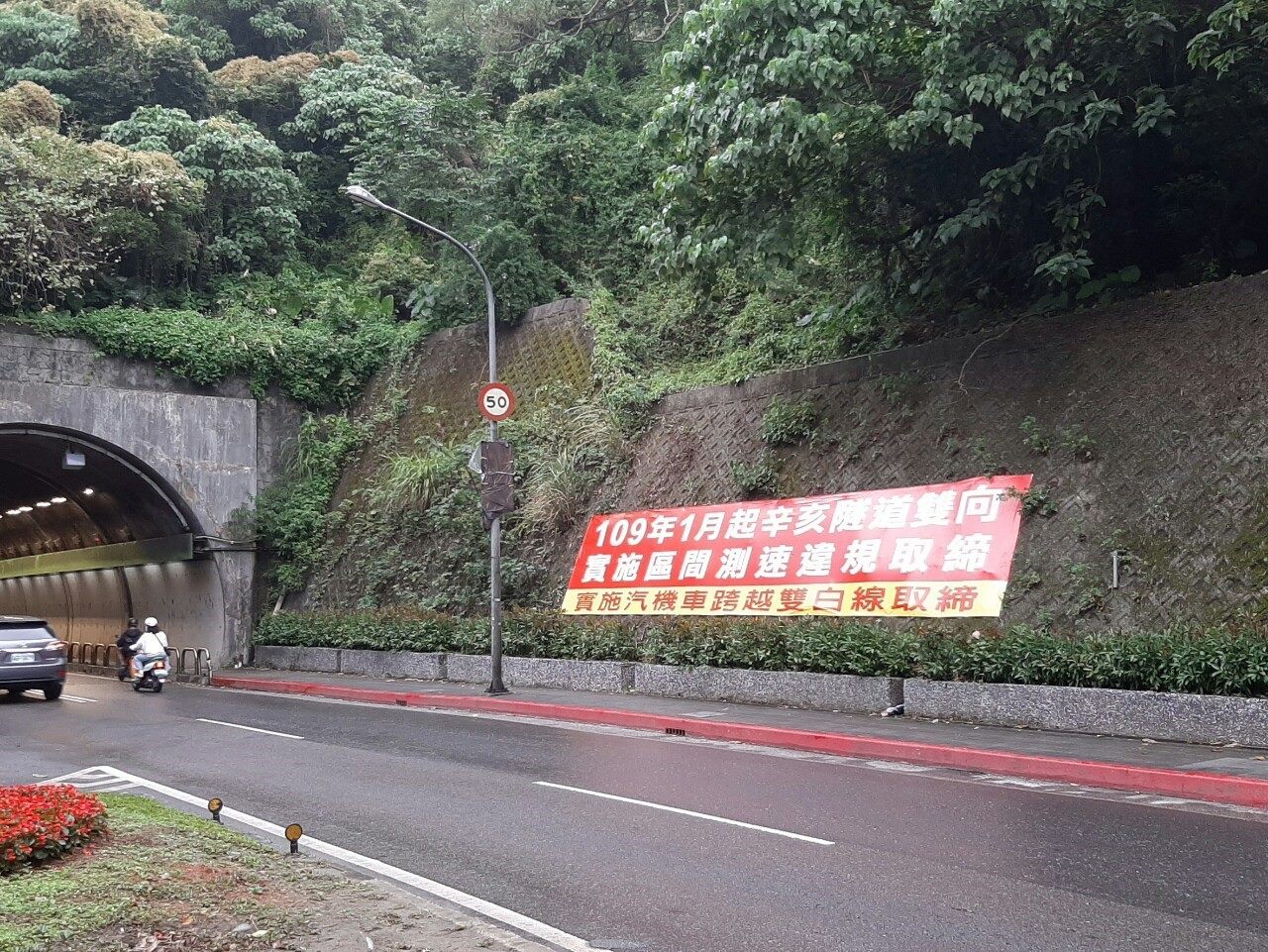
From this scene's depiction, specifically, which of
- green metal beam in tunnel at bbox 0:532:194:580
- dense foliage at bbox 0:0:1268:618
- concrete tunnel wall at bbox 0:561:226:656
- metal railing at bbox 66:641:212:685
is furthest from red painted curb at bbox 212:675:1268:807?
green metal beam in tunnel at bbox 0:532:194:580

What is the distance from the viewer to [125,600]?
33.3m

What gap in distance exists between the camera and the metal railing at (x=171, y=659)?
25.5 meters

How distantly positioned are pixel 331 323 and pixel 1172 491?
877 inches

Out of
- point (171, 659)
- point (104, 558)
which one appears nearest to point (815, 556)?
point (171, 659)

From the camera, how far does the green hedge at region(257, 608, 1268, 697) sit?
1086 cm

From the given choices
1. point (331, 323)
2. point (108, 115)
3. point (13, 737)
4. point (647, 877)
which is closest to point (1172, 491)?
point (647, 877)

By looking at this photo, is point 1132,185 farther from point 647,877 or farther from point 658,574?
point 647,877

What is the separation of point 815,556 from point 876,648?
8.58ft

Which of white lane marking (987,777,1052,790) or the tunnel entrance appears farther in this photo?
the tunnel entrance

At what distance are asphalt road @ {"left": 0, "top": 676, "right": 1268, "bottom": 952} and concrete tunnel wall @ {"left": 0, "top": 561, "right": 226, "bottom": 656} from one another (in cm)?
1514

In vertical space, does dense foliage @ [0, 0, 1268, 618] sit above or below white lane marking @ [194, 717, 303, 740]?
above

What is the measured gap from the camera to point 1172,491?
13156 millimetres

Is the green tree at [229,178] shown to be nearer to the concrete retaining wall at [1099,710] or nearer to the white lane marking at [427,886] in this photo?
the concrete retaining wall at [1099,710]

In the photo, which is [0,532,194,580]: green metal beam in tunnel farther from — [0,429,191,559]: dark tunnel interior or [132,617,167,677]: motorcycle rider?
[132,617,167,677]: motorcycle rider
